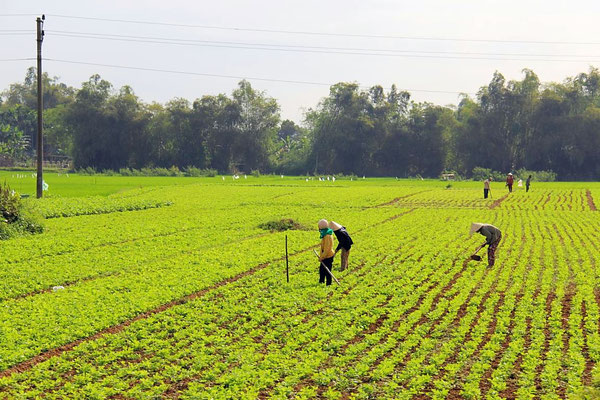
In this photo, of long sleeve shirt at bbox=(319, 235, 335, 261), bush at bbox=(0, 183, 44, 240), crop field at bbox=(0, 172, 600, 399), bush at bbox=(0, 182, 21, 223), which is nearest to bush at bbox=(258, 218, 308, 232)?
crop field at bbox=(0, 172, 600, 399)

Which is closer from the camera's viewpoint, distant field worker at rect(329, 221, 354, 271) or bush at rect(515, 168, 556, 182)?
distant field worker at rect(329, 221, 354, 271)

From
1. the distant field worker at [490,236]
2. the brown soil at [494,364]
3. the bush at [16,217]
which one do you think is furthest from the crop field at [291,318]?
the bush at [16,217]

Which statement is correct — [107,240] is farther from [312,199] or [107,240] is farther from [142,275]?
[312,199]

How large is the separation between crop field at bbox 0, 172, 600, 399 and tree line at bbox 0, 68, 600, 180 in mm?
90667

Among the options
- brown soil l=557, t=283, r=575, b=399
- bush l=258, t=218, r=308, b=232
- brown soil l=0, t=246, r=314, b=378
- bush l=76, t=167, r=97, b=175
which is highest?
bush l=76, t=167, r=97, b=175

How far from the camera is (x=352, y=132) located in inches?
5138

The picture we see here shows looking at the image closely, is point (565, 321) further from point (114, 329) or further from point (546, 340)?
point (114, 329)

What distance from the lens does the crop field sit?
11.8m

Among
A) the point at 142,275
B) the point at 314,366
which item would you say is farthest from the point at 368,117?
the point at 314,366

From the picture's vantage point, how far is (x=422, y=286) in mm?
19656

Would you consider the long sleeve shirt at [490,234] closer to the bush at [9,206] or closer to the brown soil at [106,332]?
the brown soil at [106,332]

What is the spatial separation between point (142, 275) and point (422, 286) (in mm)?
8552

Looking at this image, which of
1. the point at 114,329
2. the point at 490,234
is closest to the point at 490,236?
the point at 490,234

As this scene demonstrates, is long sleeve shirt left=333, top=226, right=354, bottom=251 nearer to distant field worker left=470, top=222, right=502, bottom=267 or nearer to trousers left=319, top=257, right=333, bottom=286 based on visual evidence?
trousers left=319, top=257, right=333, bottom=286
